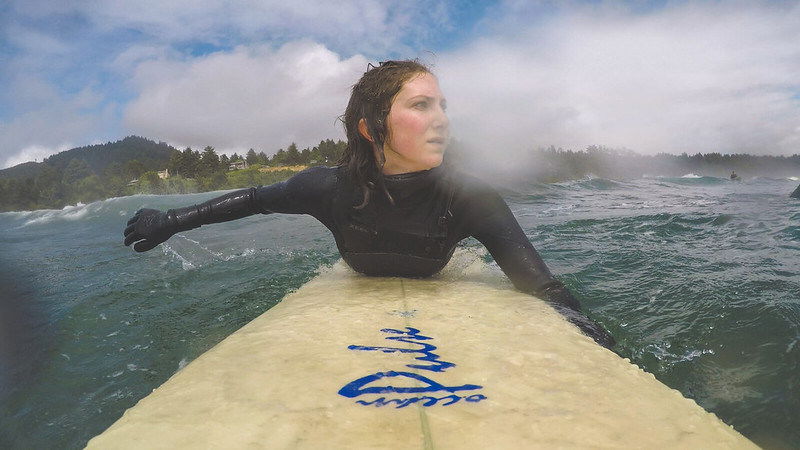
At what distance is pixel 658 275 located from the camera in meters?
4.14

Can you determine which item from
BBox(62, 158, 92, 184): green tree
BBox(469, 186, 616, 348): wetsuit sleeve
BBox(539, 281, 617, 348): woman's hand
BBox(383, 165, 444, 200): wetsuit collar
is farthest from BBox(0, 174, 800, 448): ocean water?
BBox(62, 158, 92, 184): green tree

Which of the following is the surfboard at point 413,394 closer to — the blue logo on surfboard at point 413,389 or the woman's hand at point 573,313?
the blue logo on surfboard at point 413,389

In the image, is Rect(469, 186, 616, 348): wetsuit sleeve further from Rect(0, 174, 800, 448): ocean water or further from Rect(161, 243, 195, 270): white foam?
Rect(161, 243, 195, 270): white foam

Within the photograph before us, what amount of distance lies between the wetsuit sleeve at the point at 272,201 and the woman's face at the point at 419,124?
0.64 m

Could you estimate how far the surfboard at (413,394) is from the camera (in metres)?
1.10

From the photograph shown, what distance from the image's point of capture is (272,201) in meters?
3.29

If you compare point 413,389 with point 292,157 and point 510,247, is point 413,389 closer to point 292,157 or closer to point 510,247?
point 510,247

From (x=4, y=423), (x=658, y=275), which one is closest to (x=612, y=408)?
(x=4, y=423)

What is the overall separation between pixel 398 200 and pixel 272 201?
3.39 ft

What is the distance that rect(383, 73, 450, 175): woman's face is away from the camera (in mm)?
2754

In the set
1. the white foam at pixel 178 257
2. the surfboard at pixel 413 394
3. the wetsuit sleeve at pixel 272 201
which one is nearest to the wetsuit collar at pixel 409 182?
the wetsuit sleeve at pixel 272 201

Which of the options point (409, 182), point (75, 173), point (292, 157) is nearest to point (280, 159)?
point (292, 157)

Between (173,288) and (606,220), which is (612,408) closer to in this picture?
(173,288)

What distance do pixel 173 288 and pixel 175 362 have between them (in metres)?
2.22
